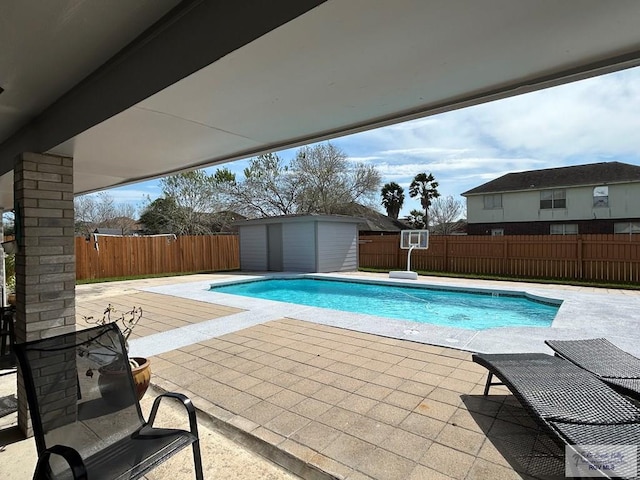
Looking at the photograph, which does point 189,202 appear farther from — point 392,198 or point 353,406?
point 353,406

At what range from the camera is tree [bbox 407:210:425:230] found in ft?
109

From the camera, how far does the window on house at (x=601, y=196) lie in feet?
65.7

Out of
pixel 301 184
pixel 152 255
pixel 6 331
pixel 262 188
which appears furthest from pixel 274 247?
pixel 6 331

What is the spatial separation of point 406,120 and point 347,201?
21.9 meters

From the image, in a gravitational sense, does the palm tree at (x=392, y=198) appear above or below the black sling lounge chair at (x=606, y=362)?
above

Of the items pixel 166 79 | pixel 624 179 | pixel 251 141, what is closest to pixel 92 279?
pixel 251 141

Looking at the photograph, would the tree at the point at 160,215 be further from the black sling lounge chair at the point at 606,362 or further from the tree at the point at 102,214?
the black sling lounge chair at the point at 606,362

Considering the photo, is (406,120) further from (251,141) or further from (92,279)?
(92,279)

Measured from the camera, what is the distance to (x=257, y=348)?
4.80m

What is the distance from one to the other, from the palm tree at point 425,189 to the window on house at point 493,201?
8.76m

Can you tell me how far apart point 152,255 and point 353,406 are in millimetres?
14483

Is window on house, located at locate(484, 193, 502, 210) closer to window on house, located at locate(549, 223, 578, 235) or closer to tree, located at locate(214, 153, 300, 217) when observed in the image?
window on house, located at locate(549, 223, 578, 235)

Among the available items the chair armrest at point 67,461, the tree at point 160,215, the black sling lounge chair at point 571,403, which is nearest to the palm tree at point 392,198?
the tree at point 160,215

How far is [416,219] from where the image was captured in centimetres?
3369
